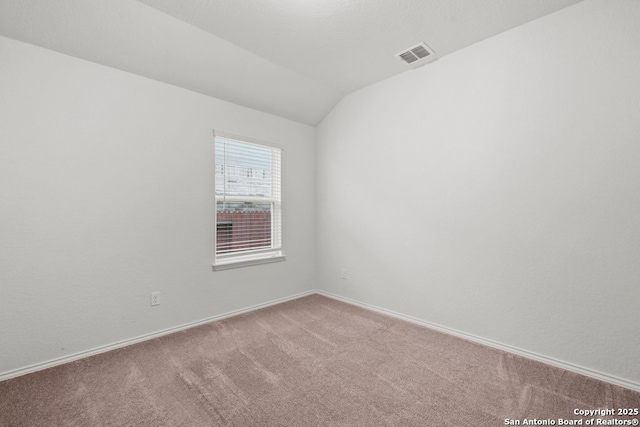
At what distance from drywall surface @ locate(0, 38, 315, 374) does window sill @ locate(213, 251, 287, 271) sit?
0.09 m

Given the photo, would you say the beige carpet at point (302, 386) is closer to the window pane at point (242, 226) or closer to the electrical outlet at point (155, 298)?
the electrical outlet at point (155, 298)

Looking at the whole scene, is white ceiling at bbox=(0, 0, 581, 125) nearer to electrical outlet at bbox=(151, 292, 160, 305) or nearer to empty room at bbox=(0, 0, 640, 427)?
empty room at bbox=(0, 0, 640, 427)

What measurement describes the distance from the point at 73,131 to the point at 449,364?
3462 millimetres

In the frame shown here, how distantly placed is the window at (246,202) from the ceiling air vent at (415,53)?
1.76 m

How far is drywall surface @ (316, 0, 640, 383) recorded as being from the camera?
6.16ft

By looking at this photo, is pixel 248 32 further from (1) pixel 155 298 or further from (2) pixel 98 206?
(1) pixel 155 298

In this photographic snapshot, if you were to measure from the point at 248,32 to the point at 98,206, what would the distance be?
1.92m

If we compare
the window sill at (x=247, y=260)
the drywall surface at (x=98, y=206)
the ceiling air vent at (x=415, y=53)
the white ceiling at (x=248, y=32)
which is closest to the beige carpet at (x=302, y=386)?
the drywall surface at (x=98, y=206)

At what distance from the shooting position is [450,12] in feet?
6.84

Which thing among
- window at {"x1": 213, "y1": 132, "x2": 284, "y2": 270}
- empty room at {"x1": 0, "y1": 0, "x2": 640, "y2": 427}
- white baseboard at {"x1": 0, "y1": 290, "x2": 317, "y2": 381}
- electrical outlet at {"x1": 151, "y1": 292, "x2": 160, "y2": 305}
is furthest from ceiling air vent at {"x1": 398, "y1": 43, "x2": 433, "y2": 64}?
electrical outlet at {"x1": 151, "y1": 292, "x2": 160, "y2": 305}

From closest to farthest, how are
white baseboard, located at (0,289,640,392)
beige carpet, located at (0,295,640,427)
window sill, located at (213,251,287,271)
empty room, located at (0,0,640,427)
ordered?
beige carpet, located at (0,295,640,427), empty room, located at (0,0,640,427), white baseboard, located at (0,289,640,392), window sill, located at (213,251,287,271)

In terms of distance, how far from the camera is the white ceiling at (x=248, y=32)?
77.8 inches

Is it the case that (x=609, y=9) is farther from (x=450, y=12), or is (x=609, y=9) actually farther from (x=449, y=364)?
(x=449, y=364)

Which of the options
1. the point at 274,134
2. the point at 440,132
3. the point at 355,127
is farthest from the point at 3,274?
the point at 440,132
